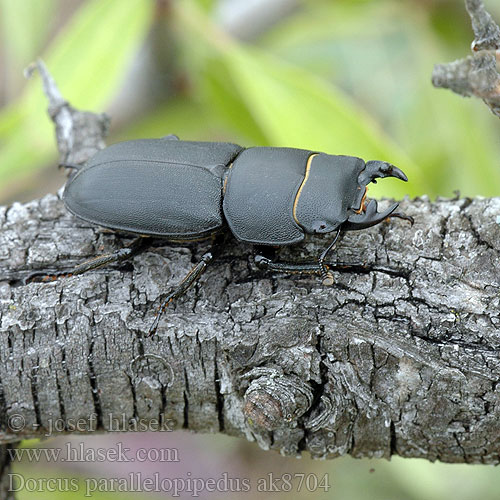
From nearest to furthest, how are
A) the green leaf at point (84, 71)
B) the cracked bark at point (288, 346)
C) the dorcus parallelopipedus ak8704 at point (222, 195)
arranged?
the cracked bark at point (288, 346), the dorcus parallelopipedus ak8704 at point (222, 195), the green leaf at point (84, 71)

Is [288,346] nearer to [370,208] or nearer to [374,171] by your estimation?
[370,208]

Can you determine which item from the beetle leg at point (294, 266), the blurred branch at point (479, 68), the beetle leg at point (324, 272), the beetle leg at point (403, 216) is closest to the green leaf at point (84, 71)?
the beetle leg at point (294, 266)

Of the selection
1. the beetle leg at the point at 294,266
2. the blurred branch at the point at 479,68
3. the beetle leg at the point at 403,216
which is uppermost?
the blurred branch at the point at 479,68

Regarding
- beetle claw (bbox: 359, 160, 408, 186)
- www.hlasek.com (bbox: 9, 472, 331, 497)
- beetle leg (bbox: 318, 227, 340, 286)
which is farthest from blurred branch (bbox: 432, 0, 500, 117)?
A: www.hlasek.com (bbox: 9, 472, 331, 497)

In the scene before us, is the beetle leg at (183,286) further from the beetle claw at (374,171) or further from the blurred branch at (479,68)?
the blurred branch at (479,68)

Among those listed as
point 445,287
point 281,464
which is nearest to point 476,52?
point 445,287

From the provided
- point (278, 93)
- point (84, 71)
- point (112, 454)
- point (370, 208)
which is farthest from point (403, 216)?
point (112, 454)

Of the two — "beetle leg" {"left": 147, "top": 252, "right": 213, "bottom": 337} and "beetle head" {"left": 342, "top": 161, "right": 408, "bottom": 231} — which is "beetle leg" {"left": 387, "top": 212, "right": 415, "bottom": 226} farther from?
"beetle leg" {"left": 147, "top": 252, "right": 213, "bottom": 337}

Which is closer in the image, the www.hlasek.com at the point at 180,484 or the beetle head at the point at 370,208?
the beetle head at the point at 370,208
